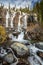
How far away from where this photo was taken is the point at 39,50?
269 cm

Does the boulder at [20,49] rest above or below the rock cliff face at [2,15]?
below

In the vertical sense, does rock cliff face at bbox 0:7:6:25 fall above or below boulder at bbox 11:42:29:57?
above

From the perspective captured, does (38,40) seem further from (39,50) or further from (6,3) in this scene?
(6,3)

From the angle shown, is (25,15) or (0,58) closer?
(0,58)

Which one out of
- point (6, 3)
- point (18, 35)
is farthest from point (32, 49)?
point (6, 3)

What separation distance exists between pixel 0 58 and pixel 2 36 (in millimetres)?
346

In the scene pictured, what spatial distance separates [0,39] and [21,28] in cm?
38

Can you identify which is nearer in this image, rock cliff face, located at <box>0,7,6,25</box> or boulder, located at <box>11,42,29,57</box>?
boulder, located at <box>11,42,29,57</box>

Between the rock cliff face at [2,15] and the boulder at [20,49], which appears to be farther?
the rock cliff face at [2,15]

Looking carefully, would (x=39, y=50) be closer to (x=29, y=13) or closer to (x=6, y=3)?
(x=29, y=13)

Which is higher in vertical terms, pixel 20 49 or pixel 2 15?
pixel 2 15

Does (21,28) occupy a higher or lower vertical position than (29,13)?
lower

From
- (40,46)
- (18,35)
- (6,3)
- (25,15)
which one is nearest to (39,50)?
(40,46)

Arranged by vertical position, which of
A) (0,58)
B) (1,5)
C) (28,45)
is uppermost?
(1,5)
